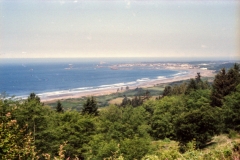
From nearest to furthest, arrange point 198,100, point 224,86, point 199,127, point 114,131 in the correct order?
point 199,127, point 114,131, point 198,100, point 224,86

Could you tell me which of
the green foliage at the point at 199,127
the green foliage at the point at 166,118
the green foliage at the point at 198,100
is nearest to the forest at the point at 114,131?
the green foliage at the point at 199,127

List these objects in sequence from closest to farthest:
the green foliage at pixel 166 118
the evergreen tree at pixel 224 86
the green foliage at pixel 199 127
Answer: the green foliage at pixel 199 127, the green foliage at pixel 166 118, the evergreen tree at pixel 224 86

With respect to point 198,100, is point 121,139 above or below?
below

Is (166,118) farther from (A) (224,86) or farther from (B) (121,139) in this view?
(B) (121,139)

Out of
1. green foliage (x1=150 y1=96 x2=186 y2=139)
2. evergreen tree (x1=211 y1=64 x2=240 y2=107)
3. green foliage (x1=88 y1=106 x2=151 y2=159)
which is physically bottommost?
green foliage (x1=150 y1=96 x2=186 y2=139)

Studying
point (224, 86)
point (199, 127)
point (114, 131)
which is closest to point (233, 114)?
point (199, 127)

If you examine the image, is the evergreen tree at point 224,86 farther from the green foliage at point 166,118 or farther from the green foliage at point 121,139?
the green foliage at point 121,139

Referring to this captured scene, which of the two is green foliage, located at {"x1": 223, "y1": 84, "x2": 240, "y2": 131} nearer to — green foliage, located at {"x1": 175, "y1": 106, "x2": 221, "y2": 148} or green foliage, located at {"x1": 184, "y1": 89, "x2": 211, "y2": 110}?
green foliage, located at {"x1": 175, "y1": 106, "x2": 221, "y2": 148}

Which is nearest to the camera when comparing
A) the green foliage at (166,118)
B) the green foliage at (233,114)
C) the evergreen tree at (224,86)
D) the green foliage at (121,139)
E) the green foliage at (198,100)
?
the green foliage at (121,139)

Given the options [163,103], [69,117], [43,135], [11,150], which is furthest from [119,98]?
[11,150]

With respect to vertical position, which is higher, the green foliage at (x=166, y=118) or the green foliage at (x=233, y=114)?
the green foliage at (x=233, y=114)

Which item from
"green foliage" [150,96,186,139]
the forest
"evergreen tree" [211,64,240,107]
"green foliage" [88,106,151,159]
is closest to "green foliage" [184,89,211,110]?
"green foliage" [150,96,186,139]

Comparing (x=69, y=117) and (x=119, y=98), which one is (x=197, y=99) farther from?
(x=119, y=98)

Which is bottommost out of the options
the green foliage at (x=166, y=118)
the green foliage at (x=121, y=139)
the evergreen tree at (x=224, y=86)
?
the green foliage at (x=166, y=118)
